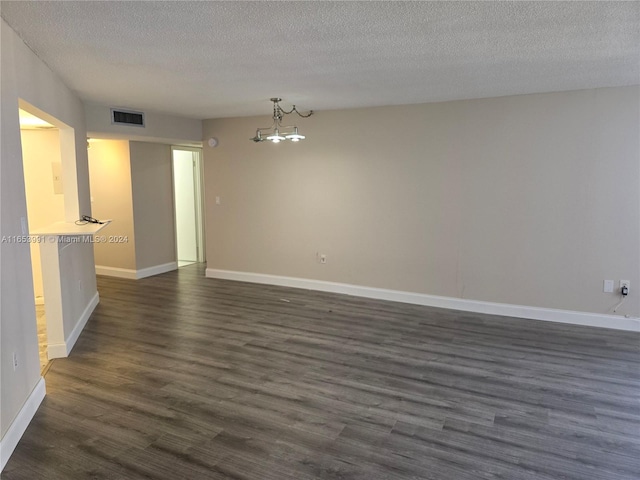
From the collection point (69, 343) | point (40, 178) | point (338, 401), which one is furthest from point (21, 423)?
point (40, 178)

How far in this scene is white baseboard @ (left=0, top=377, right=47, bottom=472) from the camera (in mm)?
2297

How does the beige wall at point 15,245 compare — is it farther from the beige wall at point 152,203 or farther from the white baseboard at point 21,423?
the beige wall at point 152,203

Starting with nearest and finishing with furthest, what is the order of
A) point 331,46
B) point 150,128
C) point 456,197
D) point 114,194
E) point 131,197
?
1. point 331,46
2. point 456,197
3. point 150,128
4. point 131,197
5. point 114,194

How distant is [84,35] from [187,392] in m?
2.42

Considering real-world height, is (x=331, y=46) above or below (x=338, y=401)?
above

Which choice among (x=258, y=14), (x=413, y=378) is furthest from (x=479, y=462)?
(x=258, y=14)

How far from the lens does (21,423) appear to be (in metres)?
2.55

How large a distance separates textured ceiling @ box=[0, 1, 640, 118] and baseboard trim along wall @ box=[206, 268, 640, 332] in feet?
7.43

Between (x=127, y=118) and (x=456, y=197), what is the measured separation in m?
4.13

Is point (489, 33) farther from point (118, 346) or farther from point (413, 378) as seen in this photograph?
point (118, 346)

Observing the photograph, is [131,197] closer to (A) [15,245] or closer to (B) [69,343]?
(B) [69,343]

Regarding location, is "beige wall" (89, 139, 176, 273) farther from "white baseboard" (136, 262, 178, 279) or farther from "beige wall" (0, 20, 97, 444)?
"beige wall" (0, 20, 97, 444)

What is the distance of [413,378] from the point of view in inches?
130

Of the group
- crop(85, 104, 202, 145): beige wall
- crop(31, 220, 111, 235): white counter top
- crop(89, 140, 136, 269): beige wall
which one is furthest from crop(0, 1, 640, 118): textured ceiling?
crop(89, 140, 136, 269): beige wall
